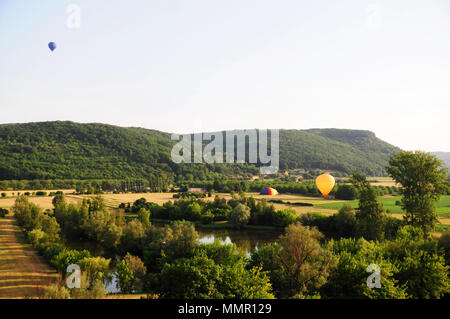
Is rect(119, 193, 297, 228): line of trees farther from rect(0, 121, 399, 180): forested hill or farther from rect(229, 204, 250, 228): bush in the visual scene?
rect(0, 121, 399, 180): forested hill

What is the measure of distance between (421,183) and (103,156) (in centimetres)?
11929

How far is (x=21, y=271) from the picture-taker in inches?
1147

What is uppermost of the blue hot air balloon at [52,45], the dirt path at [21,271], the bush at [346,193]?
the blue hot air balloon at [52,45]

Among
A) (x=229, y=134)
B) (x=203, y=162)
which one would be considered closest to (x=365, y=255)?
(x=203, y=162)

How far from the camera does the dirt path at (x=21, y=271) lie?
80.7 feet

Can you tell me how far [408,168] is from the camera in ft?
116

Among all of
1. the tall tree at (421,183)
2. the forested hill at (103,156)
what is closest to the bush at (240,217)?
the tall tree at (421,183)

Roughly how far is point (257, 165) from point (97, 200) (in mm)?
117288

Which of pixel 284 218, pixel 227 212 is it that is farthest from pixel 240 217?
pixel 284 218

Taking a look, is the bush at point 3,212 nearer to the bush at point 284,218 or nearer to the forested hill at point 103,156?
the bush at point 284,218

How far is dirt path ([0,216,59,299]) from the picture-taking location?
80.7 ft

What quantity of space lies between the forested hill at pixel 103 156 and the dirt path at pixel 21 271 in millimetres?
73597

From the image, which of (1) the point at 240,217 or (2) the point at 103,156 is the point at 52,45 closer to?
(1) the point at 240,217
